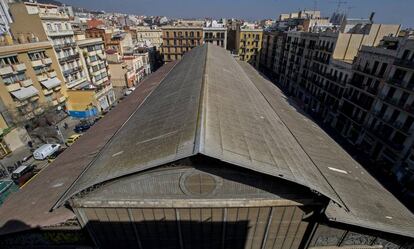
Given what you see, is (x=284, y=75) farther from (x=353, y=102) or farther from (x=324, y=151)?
(x=324, y=151)

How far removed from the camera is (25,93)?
39.7m

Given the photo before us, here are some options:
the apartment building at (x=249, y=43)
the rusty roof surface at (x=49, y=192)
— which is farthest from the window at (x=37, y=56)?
the apartment building at (x=249, y=43)

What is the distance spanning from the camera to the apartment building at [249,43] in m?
87.7

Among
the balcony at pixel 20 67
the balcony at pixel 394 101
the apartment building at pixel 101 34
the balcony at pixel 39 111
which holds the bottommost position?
the balcony at pixel 39 111

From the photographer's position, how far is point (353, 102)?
4272 cm

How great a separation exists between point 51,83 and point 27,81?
4547 mm

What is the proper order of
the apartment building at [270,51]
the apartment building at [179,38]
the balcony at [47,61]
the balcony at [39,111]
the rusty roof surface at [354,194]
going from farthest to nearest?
the apartment building at [179,38], the apartment building at [270,51], the balcony at [47,61], the balcony at [39,111], the rusty roof surface at [354,194]

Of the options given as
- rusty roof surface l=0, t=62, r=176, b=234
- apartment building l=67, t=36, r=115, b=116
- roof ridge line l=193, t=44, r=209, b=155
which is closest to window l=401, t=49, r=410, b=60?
roof ridge line l=193, t=44, r=209, b=155

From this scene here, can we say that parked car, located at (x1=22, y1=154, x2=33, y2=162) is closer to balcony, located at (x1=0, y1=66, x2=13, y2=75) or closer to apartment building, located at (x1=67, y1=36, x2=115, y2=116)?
balcony, located at (x1=0, y1=66, x2=13, y2=75)

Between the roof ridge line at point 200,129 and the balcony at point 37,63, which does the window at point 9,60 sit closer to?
the balcony at point 37,63

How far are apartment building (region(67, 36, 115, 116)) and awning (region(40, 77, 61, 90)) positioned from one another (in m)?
4.04

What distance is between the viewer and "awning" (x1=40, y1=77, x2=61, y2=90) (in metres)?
43.8

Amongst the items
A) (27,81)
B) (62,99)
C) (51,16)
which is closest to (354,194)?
(27,81)

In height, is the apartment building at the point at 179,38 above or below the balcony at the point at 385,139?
above
